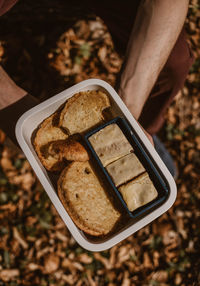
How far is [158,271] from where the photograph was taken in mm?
2125

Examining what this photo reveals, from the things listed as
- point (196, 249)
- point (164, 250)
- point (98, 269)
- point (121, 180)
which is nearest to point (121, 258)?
point (98, 269)

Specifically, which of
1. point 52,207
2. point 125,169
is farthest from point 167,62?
point 52,207

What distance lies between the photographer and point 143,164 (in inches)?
43.9

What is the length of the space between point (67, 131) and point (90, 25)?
158 centimetres

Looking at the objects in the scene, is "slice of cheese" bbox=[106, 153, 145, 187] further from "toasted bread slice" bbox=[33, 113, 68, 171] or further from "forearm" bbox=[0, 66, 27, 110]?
"forearm" bbox=[0, 66, 27, 110]

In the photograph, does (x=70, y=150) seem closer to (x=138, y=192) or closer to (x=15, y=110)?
(x=138, y=192)

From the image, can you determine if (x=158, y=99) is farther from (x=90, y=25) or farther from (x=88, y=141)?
(x=90, y=25)

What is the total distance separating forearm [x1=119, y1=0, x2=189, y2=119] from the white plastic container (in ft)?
1.04

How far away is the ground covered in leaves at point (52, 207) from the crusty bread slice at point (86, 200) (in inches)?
39.1

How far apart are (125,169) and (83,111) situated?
345 millimetres

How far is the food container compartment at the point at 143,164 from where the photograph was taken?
3.51 feet

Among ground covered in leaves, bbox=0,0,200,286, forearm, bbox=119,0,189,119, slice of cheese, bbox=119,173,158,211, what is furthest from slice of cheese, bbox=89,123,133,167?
ground covered in leaves, bbox=0,0,200,286

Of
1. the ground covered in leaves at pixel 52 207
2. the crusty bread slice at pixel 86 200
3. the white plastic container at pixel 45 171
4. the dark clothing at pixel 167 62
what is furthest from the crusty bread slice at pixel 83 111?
the ground covered in leaves at pixel 52 207

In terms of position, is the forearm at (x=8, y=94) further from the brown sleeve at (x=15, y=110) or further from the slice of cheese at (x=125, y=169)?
the slice of cheese at (x=125, y=169)
